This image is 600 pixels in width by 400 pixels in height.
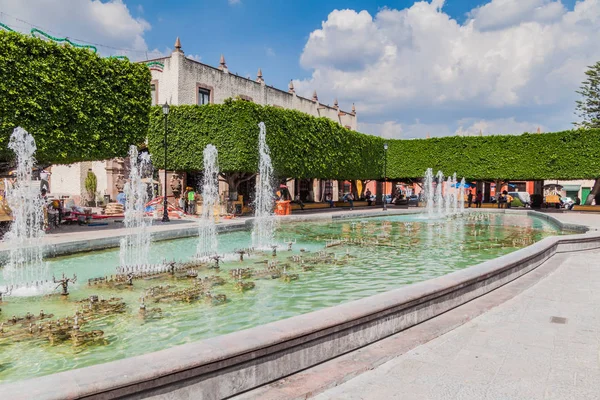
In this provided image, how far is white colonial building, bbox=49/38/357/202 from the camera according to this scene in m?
27.5

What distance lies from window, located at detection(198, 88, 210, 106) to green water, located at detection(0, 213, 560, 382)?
1700 cm

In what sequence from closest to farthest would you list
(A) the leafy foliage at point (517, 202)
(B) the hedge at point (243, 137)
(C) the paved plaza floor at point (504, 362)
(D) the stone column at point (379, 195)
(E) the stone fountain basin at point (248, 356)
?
(E) the stone fountain basin at point (248, 356), (C) the paved plaza floor at point (504, 362), (B) the hedge at point (243, 137), (A) the leafy foliage at point (517, 202), (D) the stone column at point (379, 195)

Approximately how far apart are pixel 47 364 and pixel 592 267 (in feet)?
32.5

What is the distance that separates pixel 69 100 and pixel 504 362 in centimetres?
1589

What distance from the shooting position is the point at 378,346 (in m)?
4.32

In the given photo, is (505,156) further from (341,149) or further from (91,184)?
(91,184)

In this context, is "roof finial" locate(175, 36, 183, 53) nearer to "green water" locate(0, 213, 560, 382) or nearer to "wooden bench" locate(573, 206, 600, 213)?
"green water" locate(0, 213, 560, 382)

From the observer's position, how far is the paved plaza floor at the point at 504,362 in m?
3.41

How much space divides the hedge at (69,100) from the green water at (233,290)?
5712 mm

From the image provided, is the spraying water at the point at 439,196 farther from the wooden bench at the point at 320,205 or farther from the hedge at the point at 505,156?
the wooden bench at the point at 320,205

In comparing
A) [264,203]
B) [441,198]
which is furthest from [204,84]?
[441,198]

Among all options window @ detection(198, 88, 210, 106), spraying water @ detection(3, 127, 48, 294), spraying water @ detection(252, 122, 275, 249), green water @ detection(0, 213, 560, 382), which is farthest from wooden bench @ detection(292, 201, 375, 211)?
spraying water @ detection(3, 127, 48, 294)

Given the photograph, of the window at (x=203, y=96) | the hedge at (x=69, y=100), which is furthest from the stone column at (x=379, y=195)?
the hedge at (x=69, y=100)

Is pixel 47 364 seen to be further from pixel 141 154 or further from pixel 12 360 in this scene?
pixel 141 154
